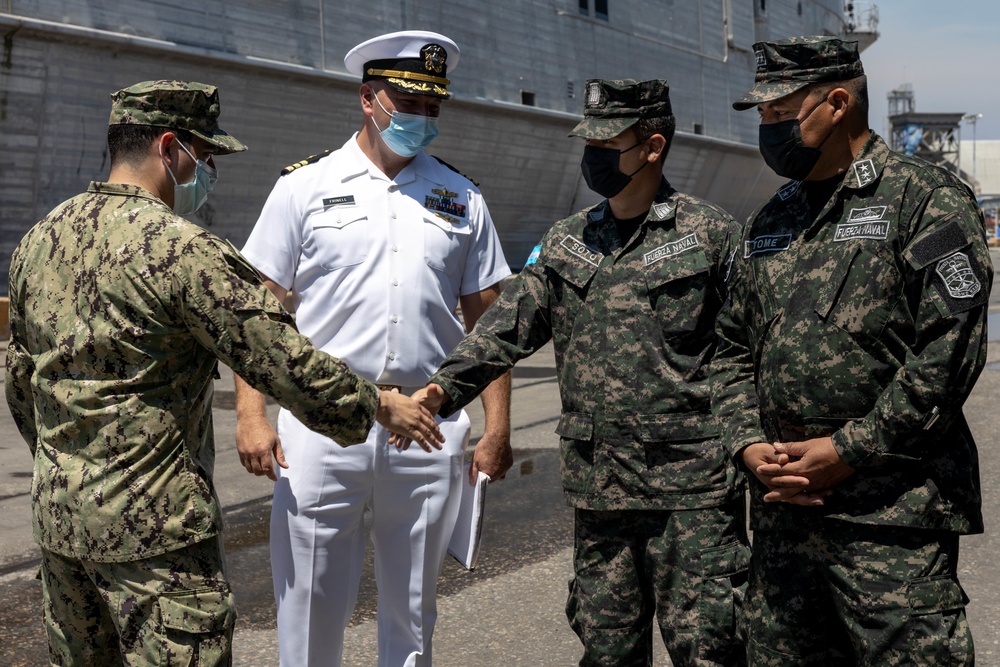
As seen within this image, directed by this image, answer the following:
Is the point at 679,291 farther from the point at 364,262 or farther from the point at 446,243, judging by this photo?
the point at 364,262

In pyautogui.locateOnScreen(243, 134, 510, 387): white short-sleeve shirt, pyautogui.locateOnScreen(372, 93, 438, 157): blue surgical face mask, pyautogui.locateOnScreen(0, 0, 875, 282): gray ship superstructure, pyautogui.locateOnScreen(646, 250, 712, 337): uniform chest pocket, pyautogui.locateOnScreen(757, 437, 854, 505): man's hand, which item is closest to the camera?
pyautogui.locateOnScreen(757, 437, 854, 505): man's hand

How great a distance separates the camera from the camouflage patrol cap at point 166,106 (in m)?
2.90

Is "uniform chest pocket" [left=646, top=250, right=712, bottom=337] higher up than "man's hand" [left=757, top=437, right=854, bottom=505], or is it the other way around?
"uniform chest pocket" [left=646, top=250, right=712, bottom=337]

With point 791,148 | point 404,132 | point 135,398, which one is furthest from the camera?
point 404,132

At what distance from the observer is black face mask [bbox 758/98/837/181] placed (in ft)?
9.90

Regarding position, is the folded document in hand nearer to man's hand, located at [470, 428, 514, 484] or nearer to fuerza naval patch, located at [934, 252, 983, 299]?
man's hand, located at [470, 428, 514, 484]

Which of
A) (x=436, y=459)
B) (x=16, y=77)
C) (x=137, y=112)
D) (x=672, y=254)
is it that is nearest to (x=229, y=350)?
(x=137, y=112)

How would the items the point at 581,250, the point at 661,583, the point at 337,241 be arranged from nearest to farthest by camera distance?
the point at 661,583, the point at 581,250, the point at 337,241

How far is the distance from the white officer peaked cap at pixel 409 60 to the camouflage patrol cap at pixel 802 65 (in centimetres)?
121

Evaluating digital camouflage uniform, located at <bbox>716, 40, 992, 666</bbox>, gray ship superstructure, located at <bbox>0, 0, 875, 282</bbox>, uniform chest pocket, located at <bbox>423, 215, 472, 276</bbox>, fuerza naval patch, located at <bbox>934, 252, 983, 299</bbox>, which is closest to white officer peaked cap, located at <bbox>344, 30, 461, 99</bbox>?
uniform chest pocket, located at <bbox>423, 215, 472, 276</bbox>

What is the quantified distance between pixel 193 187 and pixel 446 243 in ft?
3.47

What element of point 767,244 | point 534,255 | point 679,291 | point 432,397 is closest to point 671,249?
point 679,291

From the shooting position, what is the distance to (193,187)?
3.06 m

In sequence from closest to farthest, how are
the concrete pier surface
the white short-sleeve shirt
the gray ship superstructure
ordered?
the white short-sleeve shirt, the concrete pier surface, the gray ship superstructure
